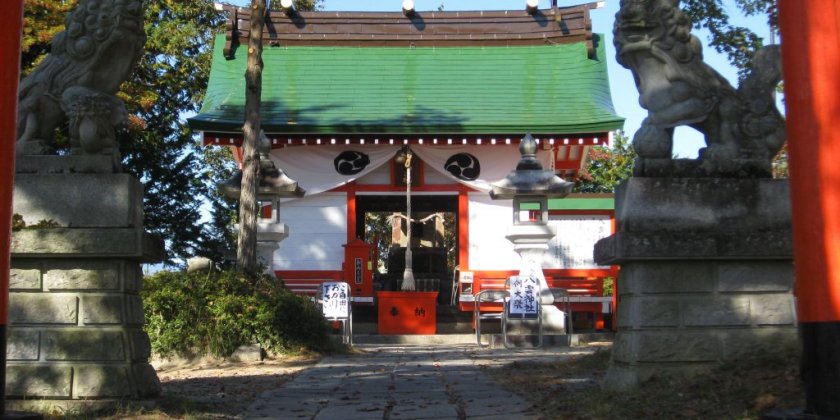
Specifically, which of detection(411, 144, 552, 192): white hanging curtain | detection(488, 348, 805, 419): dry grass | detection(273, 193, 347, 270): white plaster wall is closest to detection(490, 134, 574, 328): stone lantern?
detection(411, 144, 552, 192): white hanging curtain

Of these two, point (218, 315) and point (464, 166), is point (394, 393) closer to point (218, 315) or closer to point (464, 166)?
point (218, 315)

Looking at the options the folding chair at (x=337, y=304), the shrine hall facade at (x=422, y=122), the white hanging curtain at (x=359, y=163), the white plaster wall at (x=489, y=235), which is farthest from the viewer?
the white hanging curtain at (x=359, y=163)

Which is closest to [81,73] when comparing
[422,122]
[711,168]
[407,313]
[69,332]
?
[69,332]

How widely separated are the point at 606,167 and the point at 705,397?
29661mm

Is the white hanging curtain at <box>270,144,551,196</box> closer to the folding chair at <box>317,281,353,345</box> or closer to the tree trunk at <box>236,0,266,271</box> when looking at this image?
the folding chair at <box>317,281,353,345</box>

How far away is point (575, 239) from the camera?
20391 mm

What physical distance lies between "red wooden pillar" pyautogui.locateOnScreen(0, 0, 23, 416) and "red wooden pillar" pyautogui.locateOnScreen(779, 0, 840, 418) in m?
3.95

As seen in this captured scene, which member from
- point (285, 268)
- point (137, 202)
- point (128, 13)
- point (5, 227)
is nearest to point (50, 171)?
point (137, 202)

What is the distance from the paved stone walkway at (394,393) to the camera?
6.88 m

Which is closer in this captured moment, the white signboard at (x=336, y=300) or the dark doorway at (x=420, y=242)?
the white signboard at (x=336, y=300)

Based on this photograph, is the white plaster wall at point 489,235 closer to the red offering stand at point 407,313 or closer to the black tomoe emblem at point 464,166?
the black tomoe emblem at point 464,166

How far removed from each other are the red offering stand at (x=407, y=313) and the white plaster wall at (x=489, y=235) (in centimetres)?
346

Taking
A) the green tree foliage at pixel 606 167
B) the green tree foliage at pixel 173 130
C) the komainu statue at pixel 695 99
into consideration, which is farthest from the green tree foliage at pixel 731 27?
the green tree foliage at pixel 606 167

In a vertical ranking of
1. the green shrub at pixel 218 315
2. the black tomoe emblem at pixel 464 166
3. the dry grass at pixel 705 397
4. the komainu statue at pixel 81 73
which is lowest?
the dry grass at pixel 705 397
